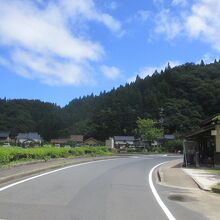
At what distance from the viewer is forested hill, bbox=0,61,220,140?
103562 millimetres

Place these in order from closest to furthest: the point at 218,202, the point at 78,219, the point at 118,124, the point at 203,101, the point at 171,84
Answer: the point at 78,219
the point at 218,202
the point at 203,101
the point at 171,84
the point at 118,124

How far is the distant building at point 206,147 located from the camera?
2823 cm

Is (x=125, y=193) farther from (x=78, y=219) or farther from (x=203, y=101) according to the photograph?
(x=203, y=101)

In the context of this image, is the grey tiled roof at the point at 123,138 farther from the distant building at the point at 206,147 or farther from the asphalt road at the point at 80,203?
the asphalt road at the point at 80,203

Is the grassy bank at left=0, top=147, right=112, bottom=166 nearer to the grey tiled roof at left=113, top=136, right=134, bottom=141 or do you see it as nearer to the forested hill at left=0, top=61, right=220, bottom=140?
the forested hill at left=0, top=61, right=220, bottom=140

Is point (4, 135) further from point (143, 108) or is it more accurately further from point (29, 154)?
point (29, 154)

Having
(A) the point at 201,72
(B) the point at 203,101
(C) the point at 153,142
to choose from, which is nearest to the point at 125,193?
(C) the point at 153,142

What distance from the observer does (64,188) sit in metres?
14.7

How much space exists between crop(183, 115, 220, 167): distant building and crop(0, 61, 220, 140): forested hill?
61.9 meters

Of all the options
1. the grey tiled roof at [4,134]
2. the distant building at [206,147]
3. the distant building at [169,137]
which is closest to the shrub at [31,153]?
the distant building at [206,147]

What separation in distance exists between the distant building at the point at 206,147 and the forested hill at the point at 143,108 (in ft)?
203

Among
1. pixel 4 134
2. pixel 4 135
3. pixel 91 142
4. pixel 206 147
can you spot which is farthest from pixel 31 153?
pixel 4 134

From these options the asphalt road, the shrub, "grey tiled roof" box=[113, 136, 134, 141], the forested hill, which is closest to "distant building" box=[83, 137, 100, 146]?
the forested hill

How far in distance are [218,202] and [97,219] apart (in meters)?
5.16
